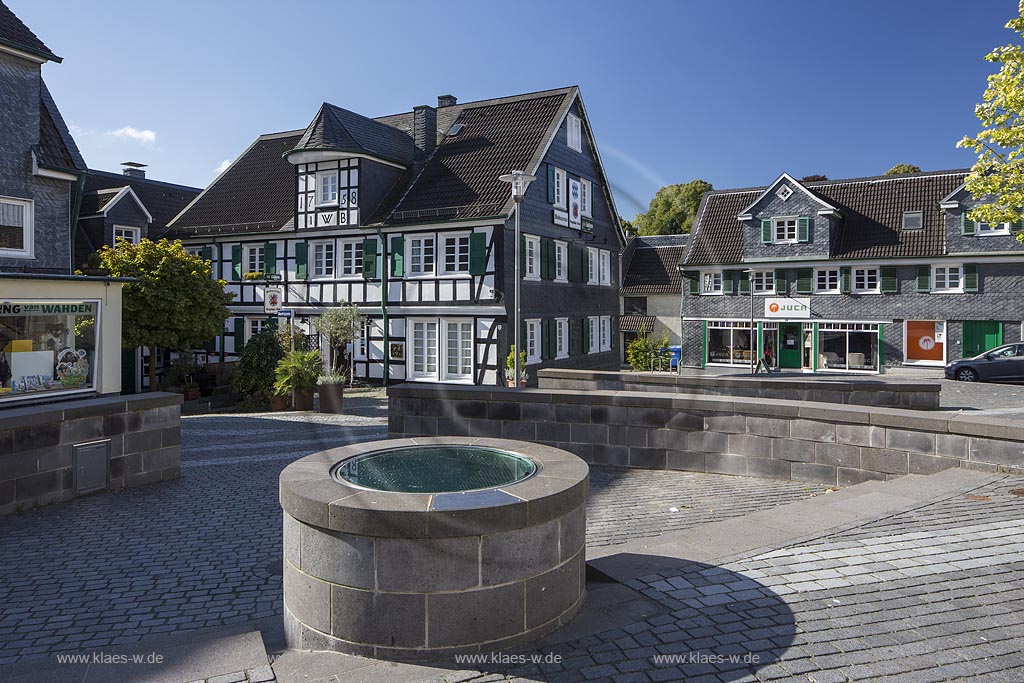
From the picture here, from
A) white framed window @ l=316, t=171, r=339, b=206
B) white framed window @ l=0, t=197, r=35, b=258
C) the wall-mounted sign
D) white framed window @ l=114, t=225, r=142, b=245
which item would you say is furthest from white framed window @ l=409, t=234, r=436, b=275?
the wall-mounted sign

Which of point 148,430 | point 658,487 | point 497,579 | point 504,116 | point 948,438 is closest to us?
point 497,579

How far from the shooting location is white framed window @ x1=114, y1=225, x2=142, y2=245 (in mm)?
29156

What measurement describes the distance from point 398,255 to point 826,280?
20.5 metres

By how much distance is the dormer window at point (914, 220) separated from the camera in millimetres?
34469

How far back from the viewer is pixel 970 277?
106ft

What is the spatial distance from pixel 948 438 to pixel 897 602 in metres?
4.51

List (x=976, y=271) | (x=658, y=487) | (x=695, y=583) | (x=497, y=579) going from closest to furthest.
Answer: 1. (x=497, y=579)
2. (x=695, y=583)
3. (x=658, y=487)
4. (x=976, y=271)

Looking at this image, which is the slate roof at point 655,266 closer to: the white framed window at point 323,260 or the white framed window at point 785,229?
the white framed window at point 785,229

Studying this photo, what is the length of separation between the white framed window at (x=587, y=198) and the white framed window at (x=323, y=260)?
10133 millimetres

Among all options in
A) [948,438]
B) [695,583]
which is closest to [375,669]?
[695,583]

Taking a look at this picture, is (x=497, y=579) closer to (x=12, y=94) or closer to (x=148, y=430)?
(x=148, y=430)

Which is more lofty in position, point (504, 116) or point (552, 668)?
point (504, 116)

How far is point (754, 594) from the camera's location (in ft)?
17.0

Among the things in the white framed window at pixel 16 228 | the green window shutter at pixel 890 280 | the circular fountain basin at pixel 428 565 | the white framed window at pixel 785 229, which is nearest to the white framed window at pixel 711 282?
the white framed window at pixel 785 229
